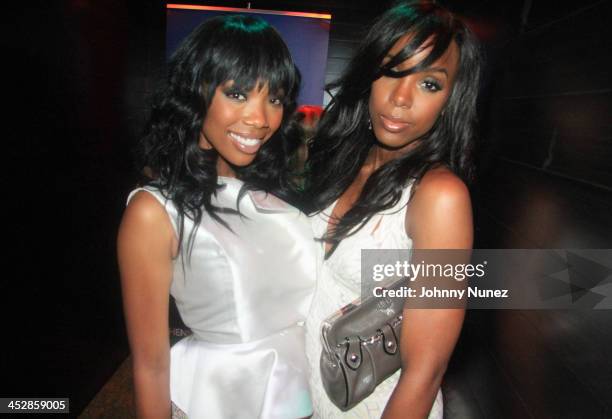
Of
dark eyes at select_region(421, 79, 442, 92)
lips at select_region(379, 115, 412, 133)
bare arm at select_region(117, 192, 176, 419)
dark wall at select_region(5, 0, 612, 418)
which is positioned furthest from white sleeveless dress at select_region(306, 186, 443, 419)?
dark wall at select_region(5, 0, 612, 418)

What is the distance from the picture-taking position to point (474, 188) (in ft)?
8.90

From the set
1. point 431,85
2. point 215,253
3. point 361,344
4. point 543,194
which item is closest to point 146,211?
point 215,253

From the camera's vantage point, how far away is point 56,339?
7.93 feet

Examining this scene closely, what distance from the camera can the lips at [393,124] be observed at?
1.26 m

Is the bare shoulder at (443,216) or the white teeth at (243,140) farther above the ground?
the white teeth at (243,140)

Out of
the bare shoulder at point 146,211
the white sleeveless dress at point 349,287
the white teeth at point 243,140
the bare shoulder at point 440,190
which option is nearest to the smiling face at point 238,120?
the white teeth at point 243,140

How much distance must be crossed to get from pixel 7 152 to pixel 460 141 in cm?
204

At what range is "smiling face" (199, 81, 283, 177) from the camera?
1.22 metres

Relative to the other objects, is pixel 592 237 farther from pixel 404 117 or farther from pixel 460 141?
pixel 404 117

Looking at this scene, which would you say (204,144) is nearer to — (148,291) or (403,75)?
(148,291)

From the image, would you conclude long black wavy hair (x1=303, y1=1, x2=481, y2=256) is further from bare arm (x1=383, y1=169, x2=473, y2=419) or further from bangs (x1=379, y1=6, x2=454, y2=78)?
bare arm (x1=383, y1=169, x2=473, y2=419)

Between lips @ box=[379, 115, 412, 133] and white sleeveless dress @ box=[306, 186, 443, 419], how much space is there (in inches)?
8.4

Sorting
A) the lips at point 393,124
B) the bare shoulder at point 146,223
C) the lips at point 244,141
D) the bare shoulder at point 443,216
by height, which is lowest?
the bare shoulder at point 146,223

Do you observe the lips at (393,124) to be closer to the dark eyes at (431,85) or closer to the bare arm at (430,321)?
the dark eyes at (431,85)
